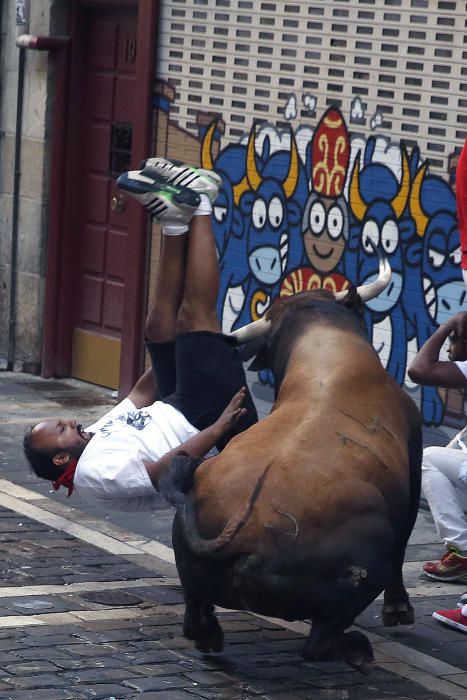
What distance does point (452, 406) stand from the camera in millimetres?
9102

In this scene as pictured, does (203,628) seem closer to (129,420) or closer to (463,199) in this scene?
(129,420)

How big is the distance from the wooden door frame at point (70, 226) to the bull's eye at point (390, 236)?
266cm

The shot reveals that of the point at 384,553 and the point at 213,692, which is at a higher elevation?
the point at 384,553

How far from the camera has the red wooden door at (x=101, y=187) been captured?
12.2 m

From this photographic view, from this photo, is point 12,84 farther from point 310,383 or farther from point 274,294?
point 310,383

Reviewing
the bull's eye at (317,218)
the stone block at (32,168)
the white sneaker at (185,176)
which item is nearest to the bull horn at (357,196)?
the bull's eye at (317,218)

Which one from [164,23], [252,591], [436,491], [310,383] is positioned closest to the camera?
[252,591]

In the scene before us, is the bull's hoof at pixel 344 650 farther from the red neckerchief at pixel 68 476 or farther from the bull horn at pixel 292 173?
the bull horn at pixel 292 173

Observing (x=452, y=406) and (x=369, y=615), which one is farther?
(x=452, y=406)

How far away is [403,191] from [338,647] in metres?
4.20

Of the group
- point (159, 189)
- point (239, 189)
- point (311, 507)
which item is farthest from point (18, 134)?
point (311, 507)

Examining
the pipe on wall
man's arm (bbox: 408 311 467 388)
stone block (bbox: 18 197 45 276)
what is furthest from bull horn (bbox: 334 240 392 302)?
stone block (bbox: 18 197 45 276)

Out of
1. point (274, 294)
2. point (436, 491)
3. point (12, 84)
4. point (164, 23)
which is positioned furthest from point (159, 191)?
point (12, 84)

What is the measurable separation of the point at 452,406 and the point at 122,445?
114 inches
